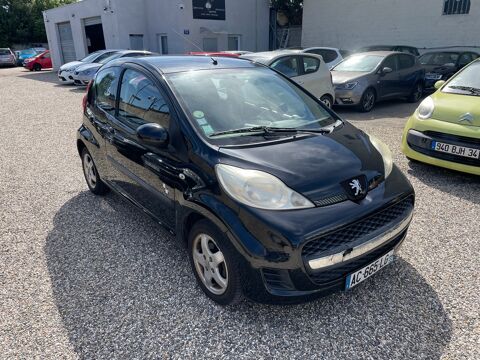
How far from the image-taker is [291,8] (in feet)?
82.2

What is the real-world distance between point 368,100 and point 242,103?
23.6ft

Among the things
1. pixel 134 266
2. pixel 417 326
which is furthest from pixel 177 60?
pixel 417 326

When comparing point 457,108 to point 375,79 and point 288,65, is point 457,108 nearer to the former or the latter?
point 288,65

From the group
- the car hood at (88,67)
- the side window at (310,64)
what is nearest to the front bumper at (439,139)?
the side window at (310,64)

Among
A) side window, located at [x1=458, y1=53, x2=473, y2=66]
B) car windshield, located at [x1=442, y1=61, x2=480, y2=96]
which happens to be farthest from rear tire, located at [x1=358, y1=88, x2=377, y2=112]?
side window, located at [x1=458, y1=53, x2=473, y2=66]

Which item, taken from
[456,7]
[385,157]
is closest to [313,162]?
[385,157]

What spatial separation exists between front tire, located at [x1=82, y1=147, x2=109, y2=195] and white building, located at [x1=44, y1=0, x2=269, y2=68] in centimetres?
1422

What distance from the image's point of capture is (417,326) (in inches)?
93.7

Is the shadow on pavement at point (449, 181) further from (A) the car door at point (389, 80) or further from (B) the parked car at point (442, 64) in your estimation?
(B) the parked car at point (442, 64)

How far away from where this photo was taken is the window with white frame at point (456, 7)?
1538 cm

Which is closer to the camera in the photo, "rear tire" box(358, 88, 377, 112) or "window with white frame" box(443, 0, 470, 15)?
"rear tire" box(358, 88, 377, 112)

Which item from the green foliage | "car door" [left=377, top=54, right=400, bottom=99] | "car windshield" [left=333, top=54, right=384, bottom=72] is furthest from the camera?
the green foliage

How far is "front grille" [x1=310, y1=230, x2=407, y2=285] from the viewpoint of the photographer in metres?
2.19

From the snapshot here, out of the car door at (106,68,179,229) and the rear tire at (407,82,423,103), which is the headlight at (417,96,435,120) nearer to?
the car door at (106,68,179,229)
